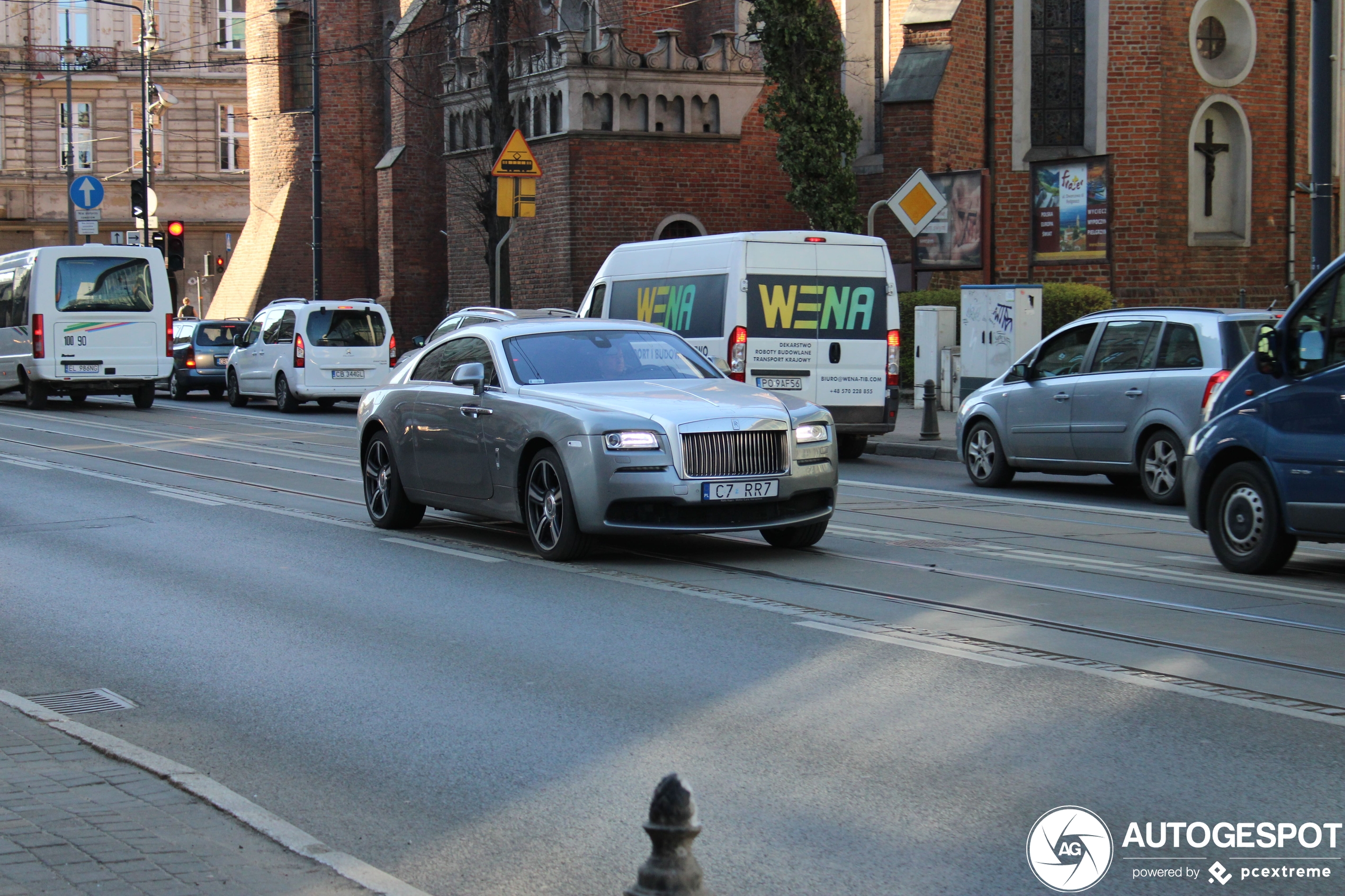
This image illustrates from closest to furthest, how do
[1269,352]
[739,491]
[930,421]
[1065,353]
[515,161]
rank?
[1269,352], [739,491], [1065,353], [930,421], [515,161]

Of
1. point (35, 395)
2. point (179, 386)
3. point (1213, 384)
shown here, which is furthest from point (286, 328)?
point (1213, 384)

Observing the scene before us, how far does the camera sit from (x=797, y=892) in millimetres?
4160

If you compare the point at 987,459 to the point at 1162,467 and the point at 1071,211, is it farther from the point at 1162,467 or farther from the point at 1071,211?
the point at 1071,211

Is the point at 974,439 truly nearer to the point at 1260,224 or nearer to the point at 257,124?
the point at 1260,224

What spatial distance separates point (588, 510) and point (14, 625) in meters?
3.24

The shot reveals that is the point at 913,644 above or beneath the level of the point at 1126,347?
beneath

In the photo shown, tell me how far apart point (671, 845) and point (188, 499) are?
38.7 feet

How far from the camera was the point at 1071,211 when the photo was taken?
27.1 m

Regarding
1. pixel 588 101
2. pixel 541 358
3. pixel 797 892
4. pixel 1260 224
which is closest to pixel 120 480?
pixel 541 358

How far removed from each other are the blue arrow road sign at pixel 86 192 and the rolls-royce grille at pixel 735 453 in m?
30.5

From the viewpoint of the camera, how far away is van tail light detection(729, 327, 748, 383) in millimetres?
16656

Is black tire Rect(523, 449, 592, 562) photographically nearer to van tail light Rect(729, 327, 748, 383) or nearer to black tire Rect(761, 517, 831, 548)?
black tire Rect(761, 517, 831, 548)

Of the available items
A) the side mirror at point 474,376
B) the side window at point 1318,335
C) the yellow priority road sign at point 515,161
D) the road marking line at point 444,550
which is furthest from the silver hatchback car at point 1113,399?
the yellow priority road sign at point 515,161

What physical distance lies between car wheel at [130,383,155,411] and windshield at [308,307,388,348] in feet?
10.6
